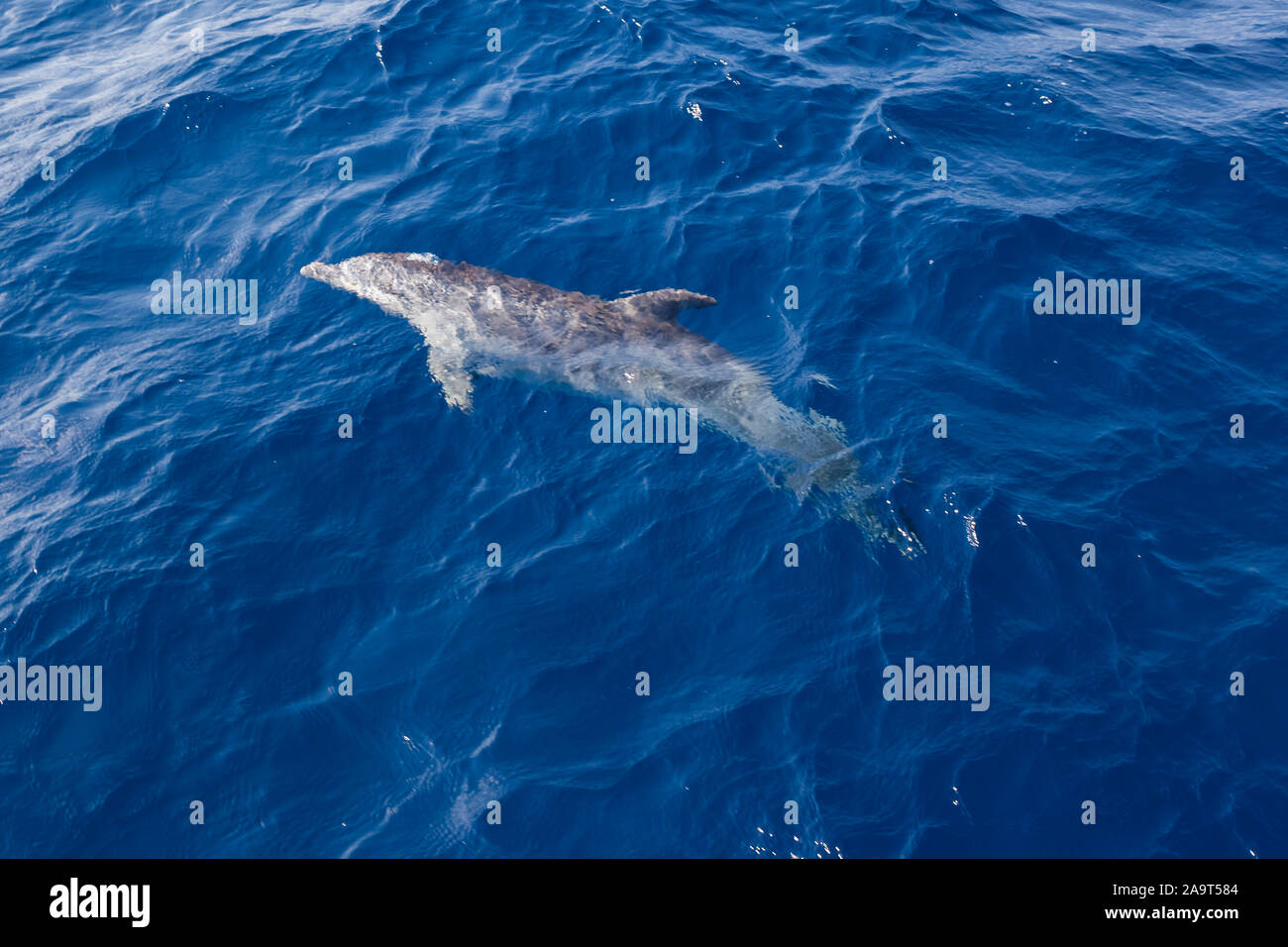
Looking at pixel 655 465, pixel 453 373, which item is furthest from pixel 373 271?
pixel 655 465

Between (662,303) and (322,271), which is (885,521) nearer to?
(662,303)

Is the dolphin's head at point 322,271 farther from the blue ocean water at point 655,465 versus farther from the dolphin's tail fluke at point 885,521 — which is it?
the dolphin's tail fluke at point 885,521

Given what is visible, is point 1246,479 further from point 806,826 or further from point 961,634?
point 806,826

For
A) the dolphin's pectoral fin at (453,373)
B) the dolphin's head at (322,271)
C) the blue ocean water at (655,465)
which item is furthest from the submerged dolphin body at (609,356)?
the dolphin's head at (322,271)

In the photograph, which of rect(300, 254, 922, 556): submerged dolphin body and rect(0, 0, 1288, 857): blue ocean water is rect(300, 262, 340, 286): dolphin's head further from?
rect(300, 254, 922, 556): submerged dolphin body

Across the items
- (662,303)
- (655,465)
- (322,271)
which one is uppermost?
(322,271)

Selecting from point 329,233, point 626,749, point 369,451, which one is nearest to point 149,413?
point 369,451

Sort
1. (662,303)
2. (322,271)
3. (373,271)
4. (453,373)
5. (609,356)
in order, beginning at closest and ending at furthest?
(609,356) < (453,373) < (662,303) < (373,271) < (322,271)
